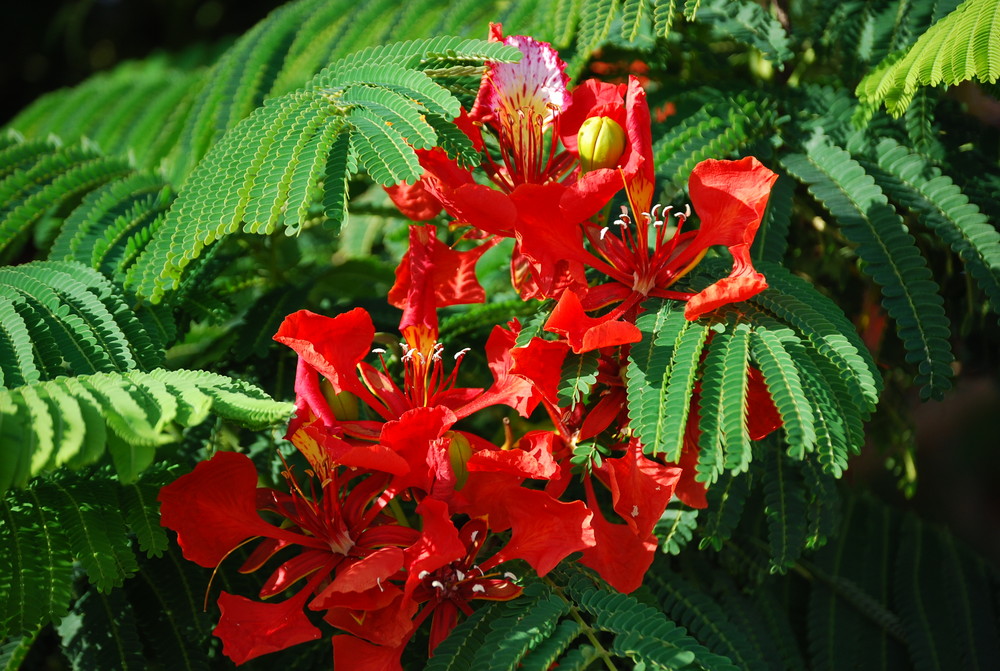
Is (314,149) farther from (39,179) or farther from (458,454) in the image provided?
(39,179)

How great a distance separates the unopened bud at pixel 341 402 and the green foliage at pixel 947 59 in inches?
37.8

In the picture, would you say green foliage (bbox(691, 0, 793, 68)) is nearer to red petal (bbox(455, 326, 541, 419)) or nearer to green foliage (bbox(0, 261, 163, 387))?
red petal (bbox(455, 326, 541, 419))

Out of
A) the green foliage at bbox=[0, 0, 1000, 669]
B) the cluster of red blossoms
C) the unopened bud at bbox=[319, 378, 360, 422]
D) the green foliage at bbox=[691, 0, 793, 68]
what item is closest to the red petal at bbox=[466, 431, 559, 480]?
the cluster of red blossoms

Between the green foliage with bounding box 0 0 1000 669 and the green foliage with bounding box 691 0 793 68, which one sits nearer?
the green foliage with bounding box 0 0 1000 669

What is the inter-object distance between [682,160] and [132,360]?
955 millimetres

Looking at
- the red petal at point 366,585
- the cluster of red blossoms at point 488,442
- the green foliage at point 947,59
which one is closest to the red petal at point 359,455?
the cluster of red blossoms at point 488,442

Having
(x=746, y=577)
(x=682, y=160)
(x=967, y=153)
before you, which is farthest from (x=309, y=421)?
(x=967, y=153)

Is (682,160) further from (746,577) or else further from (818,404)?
(746,577)

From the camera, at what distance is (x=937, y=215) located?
1.50m

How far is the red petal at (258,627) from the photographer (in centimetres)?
122

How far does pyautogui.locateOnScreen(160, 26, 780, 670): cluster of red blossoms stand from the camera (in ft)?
3.94

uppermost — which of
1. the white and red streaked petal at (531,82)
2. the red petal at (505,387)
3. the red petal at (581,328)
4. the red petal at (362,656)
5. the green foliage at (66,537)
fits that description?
the white and red streaked petal at (531,82)

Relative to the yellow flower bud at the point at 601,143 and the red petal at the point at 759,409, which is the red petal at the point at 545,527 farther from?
the yellow flower bud at the point at 601,143

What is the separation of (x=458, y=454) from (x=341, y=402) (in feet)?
0.67
